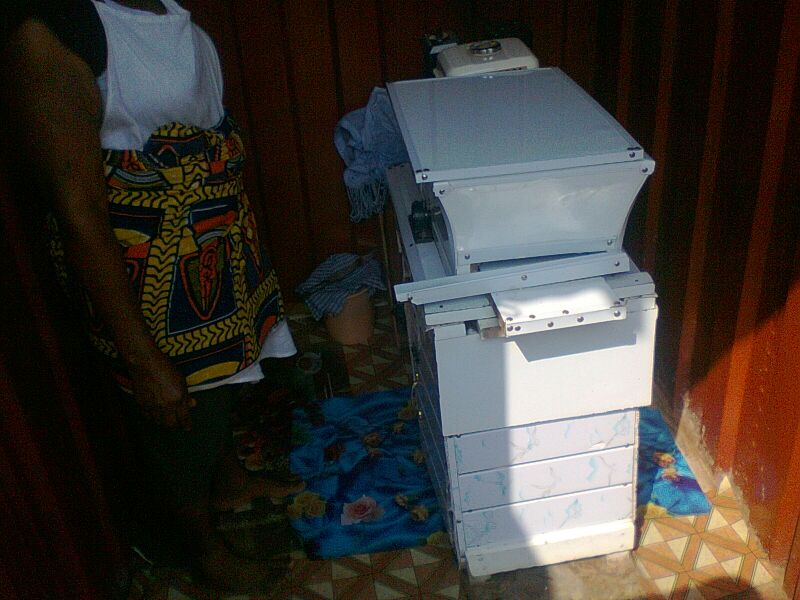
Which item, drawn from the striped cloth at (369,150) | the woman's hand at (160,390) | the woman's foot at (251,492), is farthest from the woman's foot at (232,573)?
the striped cloth at (369,150)

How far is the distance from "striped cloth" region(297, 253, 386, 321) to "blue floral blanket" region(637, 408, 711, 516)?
1.18 meters

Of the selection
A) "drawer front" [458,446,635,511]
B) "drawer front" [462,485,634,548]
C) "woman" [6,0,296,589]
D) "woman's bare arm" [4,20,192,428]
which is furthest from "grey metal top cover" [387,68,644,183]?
"drawer front" [462,485,634,548]

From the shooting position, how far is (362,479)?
2.57 metres

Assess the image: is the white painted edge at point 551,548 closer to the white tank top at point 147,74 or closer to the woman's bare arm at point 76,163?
the woman's bare arm at point 76,163

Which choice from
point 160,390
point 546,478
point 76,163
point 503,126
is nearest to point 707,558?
point 546,478

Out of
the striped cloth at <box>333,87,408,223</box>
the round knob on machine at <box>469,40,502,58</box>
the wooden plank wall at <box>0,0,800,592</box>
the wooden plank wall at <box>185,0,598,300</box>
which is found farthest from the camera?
the wooden plank wall at <box>185,0,598,300</box>

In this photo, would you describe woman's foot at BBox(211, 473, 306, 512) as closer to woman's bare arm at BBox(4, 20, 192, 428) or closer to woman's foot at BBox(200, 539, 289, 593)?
woman's foot at BBox(200, 539, 289, 593)

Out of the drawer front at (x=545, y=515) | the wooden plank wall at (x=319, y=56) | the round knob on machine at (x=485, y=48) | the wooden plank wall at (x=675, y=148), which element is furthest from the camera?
the wooden plank wall at (x=319, y=56)

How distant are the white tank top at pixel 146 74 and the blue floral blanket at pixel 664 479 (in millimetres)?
1676

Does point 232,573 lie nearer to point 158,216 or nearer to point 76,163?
point 158,216

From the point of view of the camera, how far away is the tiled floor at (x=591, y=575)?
83.8 inches

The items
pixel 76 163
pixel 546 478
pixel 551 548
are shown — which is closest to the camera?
pixel 76 163

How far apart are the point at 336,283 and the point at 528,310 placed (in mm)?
1611

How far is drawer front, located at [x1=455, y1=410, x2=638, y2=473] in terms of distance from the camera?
1937 mm
